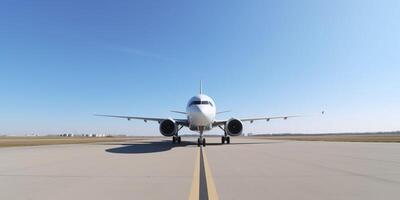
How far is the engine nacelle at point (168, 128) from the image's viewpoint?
83.7ft

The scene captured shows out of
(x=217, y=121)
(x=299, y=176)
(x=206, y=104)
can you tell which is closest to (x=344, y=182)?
(x=299, y=176)

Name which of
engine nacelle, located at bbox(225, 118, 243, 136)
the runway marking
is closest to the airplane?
engine nacelle, located at bbox(225, 118, 243, 136)

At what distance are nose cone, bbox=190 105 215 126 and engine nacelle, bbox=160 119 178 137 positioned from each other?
2380mm

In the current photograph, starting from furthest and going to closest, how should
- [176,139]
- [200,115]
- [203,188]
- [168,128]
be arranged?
[176,139], [168,128], [200,115], [203,188]

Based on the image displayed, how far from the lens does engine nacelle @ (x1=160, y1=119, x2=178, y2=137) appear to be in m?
25.5

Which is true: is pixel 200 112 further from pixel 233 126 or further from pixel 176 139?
pixel 176 139

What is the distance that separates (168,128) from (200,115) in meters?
4.00

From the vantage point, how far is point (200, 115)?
2292 centimetres

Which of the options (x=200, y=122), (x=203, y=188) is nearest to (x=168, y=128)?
(x=200, y=122)

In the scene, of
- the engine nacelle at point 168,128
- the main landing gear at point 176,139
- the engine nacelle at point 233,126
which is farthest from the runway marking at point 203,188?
the main landing gear at point 176,139

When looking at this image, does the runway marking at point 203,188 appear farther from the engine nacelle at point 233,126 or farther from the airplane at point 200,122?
the engine nacelle at point 233,126

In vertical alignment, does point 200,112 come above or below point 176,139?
above

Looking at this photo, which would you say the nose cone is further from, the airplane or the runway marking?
the runway marking

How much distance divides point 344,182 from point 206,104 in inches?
706
